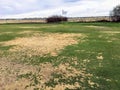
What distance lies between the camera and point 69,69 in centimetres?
2053

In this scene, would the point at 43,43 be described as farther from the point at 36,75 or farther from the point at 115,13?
the point at 115,13

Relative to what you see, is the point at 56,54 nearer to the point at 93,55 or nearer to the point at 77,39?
the point at 93,55

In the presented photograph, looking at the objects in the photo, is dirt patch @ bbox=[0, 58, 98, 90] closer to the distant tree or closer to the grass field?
A: the grass field

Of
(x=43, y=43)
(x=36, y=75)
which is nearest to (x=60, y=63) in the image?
(x=36, y=75)

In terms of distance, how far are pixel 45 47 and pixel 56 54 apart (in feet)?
8.97

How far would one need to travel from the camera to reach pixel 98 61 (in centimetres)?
2234

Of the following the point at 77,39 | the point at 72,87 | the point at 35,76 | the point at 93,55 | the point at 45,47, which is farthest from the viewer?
the point at 77,39

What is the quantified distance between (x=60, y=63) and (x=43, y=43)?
7.29 meters

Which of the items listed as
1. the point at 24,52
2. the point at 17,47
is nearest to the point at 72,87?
the point at 24,52

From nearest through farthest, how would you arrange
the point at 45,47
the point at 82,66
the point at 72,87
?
the point at 72,87 → the point at 82,66 → the point at 45,47

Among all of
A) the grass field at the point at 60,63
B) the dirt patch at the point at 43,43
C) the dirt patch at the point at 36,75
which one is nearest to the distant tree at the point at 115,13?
the dirt patch at the point at 43,43

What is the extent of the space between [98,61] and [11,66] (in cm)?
594

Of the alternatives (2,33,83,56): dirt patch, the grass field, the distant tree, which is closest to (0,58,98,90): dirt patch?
the grass field

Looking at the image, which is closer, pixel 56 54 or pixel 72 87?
pixel 72 87
